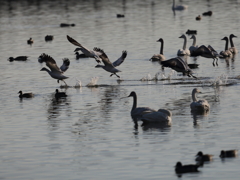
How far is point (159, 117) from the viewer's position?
21.1 meters

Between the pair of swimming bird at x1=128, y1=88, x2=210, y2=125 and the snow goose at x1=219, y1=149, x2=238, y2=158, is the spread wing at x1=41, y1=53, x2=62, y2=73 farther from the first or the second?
the snow goose at x1=219, y1=149, x2=238, y2=158

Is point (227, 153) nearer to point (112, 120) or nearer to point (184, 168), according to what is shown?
point (184, 168)

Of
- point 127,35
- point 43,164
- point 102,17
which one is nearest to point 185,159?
point 43,164

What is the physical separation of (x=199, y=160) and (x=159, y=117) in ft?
16.3

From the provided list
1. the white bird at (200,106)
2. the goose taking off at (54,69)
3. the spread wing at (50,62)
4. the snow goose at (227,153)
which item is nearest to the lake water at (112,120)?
the snow goose at (227,153)

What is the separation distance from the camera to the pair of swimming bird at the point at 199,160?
1538cm

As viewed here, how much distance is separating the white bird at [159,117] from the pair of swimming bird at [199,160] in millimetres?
4397

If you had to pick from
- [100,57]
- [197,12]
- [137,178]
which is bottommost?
[137,178]

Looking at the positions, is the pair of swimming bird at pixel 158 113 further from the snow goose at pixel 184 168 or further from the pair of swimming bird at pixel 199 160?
the snow goose at pixel 184 168

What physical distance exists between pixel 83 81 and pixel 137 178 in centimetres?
1680

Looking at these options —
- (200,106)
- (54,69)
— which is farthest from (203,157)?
(54,69)

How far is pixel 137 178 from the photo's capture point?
50.4 ft

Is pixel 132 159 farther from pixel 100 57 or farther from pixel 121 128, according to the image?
pixel 100 57

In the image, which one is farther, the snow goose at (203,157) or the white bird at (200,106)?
the white bird at (200,106)
